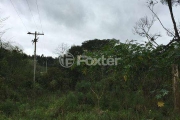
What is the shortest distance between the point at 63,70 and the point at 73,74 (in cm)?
97

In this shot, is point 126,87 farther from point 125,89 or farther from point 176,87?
point 176,87

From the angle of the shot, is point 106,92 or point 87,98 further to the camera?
point 87,98

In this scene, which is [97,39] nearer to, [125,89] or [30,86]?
[30,86]

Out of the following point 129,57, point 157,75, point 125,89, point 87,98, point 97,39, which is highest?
point 97,39

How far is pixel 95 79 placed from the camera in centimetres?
575

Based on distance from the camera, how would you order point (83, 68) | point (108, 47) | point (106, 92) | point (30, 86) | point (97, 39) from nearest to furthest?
1. point (108, 47)
2. point (83, 68)
3. point (106, 92)
4. point (30, 86)
5. point (97, 39)

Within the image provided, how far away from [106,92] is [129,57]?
2.72m

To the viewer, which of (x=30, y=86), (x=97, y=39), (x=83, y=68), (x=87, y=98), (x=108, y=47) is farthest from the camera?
(x=97, y=39)

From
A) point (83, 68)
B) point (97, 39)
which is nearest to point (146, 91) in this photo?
point (83, 68)

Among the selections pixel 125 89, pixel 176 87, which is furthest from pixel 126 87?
pixel 176 87

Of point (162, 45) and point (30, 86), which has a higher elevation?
point (162, 45)

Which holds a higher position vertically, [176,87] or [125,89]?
[176,87]

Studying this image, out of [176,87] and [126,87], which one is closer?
[176,87]

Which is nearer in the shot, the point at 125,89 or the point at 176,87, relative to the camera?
the point at 176,87
